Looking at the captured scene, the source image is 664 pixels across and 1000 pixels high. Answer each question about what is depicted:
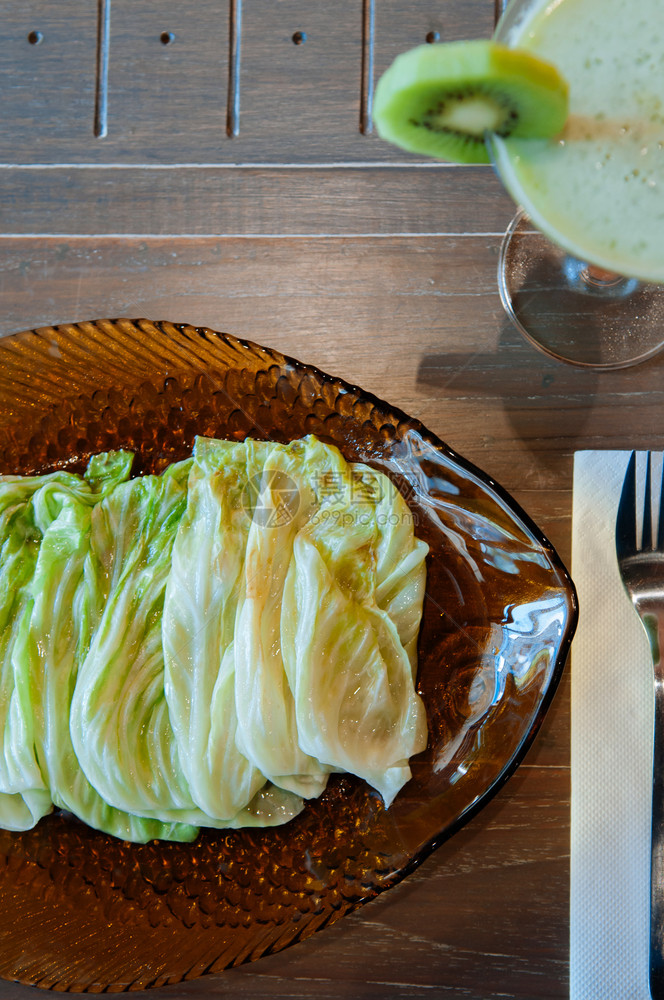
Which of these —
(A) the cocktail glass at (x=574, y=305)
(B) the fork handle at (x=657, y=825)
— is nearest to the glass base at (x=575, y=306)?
(A) the cocktail glass at (x=574, y=305)

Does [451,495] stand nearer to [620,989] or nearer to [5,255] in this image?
[620,989]

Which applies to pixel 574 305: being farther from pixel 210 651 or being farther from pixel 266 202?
Result: pixel 210 651

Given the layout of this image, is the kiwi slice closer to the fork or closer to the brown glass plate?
the brown glass plate

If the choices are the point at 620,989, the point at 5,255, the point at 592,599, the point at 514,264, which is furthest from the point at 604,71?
the point at 620,989

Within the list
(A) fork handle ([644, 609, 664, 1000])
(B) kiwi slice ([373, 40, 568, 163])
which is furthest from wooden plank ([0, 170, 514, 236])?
(A) fork handle ([644, 609, 664, 1000])

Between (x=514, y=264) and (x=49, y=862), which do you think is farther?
(x=514, y=264)

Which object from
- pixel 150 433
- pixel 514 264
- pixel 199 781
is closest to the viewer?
pixel 199 781

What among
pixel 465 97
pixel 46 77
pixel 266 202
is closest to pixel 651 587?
pixel 465 97

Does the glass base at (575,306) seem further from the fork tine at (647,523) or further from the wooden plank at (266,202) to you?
the fork tine at (647,523)
